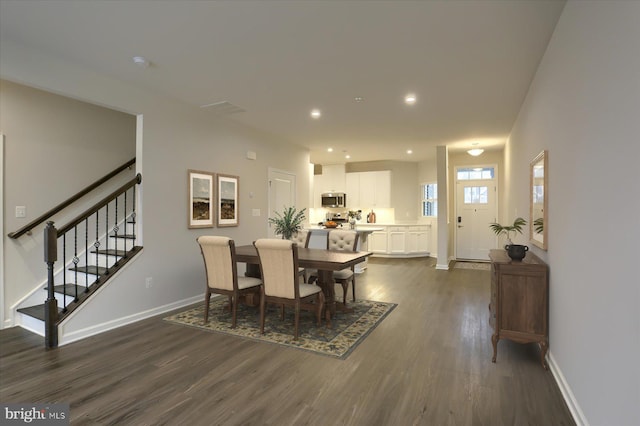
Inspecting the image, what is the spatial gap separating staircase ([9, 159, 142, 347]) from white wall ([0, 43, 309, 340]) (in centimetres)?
13

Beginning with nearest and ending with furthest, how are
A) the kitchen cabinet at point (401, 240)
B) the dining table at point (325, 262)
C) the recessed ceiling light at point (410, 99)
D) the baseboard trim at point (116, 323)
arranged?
the baseboard trim at point (116, 323) < the dining table at point (325, 262) < the recessed ceiling light at point (410, 99) < the kitchen cabinet at point (401, 240)

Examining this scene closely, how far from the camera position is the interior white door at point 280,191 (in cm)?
633

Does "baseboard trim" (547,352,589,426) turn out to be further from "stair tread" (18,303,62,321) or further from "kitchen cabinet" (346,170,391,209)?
"kitchen cabinet" (346,170,391,209)

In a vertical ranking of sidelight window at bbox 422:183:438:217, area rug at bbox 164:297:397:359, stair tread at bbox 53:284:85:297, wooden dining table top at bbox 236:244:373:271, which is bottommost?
area rug at bbox 164:297:397:359

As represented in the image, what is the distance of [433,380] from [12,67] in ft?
14.6

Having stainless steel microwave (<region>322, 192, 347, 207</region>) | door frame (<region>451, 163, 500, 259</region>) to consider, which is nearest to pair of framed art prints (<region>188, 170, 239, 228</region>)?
stainless steel microwave (<region>322, 192, 347, 207</region>)

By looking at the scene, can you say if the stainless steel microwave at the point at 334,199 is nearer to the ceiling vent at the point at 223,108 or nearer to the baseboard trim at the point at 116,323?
the ceiling vent at the point at 223,108

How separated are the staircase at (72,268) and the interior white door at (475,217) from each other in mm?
7461

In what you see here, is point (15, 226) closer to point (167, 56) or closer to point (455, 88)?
point (167, 56)

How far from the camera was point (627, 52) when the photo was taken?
1461 millimetres

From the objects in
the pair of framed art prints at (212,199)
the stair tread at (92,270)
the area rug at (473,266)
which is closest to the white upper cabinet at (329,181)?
the area rug at (473,266)

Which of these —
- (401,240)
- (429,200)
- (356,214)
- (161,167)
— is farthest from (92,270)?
(429,200)

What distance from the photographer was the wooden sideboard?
282 cm

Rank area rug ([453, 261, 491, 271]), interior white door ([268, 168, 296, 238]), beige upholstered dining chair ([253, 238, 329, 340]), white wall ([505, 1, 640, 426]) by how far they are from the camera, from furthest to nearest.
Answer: area rug ([453, 261, 491, 271]) → interior white door ([268, 168, 296, 238]) → beige upholstered dining chair ([253, 238, 329, 340]) → white wall ([505, 1, 640, 426])
